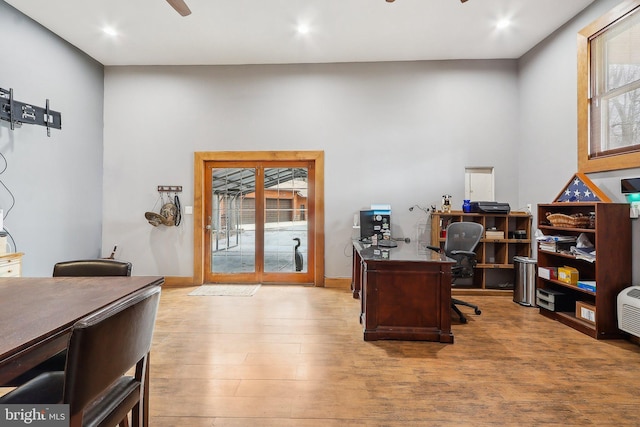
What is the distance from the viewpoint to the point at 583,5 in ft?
11.3

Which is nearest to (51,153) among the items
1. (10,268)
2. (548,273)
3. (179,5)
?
(10,268)

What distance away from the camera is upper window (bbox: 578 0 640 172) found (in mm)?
2934

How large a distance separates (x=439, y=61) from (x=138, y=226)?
216 inches

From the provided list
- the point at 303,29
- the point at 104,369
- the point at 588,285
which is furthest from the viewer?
the point at 303,29

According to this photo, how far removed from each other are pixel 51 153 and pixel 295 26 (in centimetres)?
359

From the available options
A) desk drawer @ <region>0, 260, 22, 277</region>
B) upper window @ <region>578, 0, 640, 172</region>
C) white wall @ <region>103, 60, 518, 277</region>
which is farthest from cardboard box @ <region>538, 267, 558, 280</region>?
desk drawer @ <region>0, 260, 22, 277</region>

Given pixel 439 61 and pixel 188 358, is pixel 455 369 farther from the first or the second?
pixel 439 61

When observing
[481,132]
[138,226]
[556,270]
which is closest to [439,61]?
[481,132]

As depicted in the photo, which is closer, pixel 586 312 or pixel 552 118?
pixel 586 312

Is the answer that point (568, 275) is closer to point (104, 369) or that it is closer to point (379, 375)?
point (379, 375)

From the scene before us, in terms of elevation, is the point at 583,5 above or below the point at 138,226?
above

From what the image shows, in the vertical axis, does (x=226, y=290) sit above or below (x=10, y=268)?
Result: below

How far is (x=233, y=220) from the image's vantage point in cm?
501

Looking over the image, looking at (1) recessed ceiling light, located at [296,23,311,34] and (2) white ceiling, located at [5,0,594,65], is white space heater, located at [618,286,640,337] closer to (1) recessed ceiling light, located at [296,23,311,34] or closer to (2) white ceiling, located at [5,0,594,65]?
(2) white ceiling, located at [5,0,594,65]
